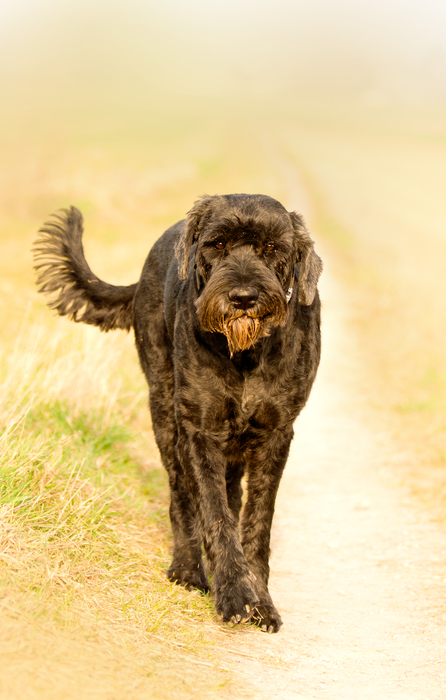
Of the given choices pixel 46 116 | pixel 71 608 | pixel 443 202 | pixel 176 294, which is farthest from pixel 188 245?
pixel 46 116

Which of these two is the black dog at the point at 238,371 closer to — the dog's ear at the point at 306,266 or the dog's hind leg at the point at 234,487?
the dog's ear at the point at 306,266

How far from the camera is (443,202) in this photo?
2514 cm

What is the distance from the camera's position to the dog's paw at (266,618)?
3703 mm

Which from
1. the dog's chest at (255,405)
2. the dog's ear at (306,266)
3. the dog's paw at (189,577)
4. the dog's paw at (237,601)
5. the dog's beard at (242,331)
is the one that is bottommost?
the dog's paw at (189,577)

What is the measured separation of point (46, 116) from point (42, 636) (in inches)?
1440

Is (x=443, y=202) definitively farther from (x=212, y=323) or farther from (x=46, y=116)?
(x=212, y=323)

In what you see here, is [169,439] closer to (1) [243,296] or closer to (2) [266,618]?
(2) [266,618]

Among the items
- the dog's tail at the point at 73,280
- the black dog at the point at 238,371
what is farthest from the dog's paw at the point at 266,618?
the dog's tail at the point at 73,280

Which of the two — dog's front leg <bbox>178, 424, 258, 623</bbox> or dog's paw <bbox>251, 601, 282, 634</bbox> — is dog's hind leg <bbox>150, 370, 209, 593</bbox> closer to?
dog's front leg <bbox>178, 424, 258, 623</bbox>

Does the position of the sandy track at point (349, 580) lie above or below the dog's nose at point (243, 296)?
below

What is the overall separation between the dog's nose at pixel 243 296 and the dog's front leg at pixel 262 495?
0.77m

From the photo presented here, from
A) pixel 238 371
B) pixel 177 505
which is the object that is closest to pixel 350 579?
pixel 177 505

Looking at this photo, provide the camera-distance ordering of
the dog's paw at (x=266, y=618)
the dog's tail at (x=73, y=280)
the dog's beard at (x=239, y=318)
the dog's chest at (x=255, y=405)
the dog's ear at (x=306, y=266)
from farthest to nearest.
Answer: the dog's tail at (x=73, y=280)
the dog's ear at (x=306, y=266)
the dog's chest at (x=255, y=405)
the dog's paw at (x=266, y=618)
the dog's beard at (x=239, y=318)

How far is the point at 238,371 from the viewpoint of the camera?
3.85m
